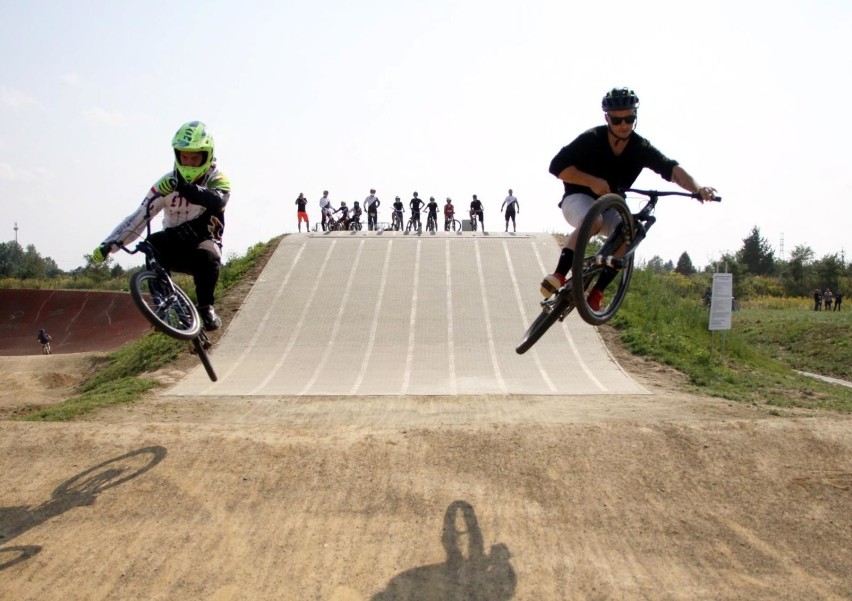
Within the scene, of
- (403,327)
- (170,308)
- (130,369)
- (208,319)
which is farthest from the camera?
(403,327)

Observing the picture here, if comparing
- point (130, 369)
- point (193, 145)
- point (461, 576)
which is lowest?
point (130, 369)

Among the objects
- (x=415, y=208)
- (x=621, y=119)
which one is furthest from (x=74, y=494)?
(x=415, y=208)

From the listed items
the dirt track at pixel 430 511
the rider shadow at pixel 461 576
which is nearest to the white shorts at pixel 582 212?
the dirt track at pixel 430 511

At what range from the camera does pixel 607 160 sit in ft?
26.7

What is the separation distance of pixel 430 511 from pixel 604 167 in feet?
14.1

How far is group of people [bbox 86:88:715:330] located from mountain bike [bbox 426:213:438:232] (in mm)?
27519

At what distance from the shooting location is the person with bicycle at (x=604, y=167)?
25.8 ft

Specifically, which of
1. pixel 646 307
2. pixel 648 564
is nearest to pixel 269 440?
pixel 648 564

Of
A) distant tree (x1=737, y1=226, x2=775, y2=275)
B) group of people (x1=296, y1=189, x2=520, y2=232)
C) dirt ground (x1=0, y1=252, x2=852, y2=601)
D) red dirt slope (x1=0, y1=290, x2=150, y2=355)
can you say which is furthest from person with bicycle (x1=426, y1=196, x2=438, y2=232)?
distant tree (x1=737, y1=226, x2=775, y2=275)

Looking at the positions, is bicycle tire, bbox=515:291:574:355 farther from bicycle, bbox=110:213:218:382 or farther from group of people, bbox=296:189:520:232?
group of people, bbox=296:189:520:232

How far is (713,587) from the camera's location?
22.9 feet

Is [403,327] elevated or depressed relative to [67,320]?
elevated

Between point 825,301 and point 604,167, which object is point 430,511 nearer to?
point 604,167

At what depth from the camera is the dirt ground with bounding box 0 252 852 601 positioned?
7055 millimetres
